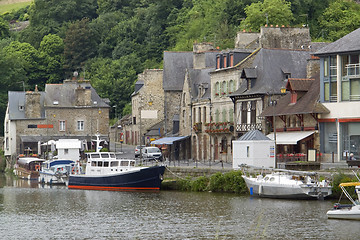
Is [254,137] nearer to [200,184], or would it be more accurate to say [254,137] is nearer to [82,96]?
[200,184]

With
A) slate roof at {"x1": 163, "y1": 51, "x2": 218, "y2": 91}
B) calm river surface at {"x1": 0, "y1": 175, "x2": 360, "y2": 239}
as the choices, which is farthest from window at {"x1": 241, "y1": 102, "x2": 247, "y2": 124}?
slate roof at {"x1": 163, "y1": 51, "x2": 218, "y2": 91}

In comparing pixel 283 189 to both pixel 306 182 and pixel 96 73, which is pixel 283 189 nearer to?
pixel 306 182

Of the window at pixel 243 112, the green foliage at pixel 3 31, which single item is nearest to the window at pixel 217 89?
the window at pixel 243 112

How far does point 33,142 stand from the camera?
3241 inches

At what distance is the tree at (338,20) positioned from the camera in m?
88.2

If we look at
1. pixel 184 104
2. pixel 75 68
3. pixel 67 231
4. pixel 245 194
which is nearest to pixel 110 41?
pixel 75 68

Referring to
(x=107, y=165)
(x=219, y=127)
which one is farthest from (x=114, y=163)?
(x=219, y=127)

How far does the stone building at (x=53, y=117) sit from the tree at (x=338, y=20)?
24.0 m

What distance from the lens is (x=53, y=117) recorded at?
A: 8200cm

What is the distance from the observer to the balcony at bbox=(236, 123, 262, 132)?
60.8 metres

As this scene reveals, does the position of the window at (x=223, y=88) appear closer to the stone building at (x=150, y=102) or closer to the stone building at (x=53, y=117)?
the stone building at (x=150, y=102)

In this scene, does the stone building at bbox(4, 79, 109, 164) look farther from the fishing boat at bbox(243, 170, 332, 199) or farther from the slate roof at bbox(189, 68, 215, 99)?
the fishing boat at bbox(243, 170, 332, 199)

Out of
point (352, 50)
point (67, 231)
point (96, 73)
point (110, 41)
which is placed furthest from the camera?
point (110, 41)

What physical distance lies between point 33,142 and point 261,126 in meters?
29.3
